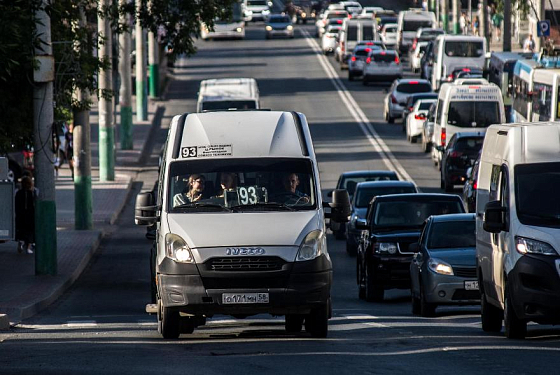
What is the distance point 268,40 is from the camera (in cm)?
10094

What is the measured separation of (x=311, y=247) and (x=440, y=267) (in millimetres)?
5577

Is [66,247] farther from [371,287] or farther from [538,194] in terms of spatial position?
[538,194]

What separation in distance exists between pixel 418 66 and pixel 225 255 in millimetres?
65682

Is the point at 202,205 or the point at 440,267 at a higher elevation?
the point at 202,205

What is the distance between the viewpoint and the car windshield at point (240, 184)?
53.1 feet

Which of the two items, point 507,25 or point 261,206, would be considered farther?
point 507,25

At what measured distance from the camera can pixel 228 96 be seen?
43.1 m

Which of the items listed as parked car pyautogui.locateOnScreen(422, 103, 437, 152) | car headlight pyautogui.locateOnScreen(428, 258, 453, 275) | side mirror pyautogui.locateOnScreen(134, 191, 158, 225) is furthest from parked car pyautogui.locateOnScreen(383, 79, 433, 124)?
side mirror pyautogui.locateOnScreen(134, 191, 158, 225)

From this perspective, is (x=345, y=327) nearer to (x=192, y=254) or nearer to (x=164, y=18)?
(x=192, y=254)

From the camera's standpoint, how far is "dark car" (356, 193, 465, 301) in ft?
77.8

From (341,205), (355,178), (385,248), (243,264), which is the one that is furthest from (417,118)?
(243,264)

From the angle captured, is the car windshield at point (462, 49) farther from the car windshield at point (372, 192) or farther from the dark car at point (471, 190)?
the car windshield at point (372, 192)

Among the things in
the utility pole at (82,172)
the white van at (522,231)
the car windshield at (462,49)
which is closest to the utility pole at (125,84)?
the utility pole at (82,172)

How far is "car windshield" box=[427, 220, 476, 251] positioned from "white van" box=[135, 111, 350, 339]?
5.12m
